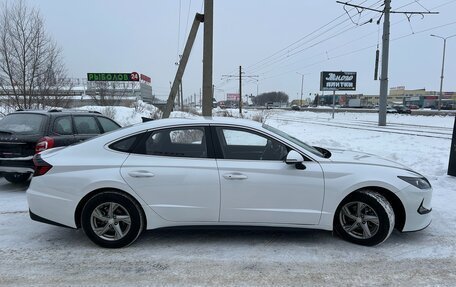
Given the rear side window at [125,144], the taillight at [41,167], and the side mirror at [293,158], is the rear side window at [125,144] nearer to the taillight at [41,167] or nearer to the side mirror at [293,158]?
the taillight at [41,167]

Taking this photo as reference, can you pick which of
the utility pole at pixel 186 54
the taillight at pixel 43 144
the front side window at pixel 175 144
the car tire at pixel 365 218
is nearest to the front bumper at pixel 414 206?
the car tire at pixel 365 218

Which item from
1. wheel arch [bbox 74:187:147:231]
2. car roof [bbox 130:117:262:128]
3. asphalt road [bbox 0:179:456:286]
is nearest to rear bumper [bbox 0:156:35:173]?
asphalt road [bbox 0:179:456:286]

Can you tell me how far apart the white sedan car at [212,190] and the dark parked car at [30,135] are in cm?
259

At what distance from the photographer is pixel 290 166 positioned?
4.24m

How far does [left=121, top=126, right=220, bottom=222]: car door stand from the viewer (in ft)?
13.8

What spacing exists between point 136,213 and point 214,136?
1.27 metres

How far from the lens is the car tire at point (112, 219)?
4230 millimetres

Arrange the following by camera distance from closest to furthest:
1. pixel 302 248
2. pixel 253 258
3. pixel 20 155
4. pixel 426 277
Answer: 1. pixel 426 277
2. pixel 253 258
3. pixel 302 248
4. pixel 20 155

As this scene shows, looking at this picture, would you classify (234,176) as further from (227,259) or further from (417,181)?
(417,181)

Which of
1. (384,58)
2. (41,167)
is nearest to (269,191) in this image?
(41,167)

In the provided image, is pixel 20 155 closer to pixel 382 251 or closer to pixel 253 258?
pixel 253 258

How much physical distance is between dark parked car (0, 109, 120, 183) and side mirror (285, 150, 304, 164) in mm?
4577

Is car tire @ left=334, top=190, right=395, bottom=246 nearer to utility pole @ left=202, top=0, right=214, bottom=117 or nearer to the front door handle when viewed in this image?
the front door handle

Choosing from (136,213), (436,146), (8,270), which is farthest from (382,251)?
(436,146)
